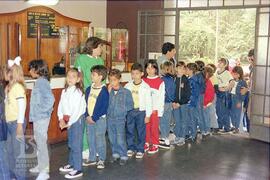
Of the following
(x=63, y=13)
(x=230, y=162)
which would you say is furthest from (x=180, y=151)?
(x=63, y=13)

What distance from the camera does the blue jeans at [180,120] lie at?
564 cm

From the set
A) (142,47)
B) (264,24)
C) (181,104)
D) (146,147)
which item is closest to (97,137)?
(146,147)

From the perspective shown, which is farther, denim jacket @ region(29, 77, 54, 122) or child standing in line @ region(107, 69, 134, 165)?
child standing in line @ region(107, 69, 134, 165)

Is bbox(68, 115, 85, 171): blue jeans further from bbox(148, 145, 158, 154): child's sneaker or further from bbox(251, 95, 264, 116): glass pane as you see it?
bbox(251, 95, 264, 116): glass pane

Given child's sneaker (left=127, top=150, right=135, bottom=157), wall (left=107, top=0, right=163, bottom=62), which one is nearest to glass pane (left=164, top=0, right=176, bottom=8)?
wall (left=107, top=0, right=163, bottom=62)

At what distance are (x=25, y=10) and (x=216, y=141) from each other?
352 cm

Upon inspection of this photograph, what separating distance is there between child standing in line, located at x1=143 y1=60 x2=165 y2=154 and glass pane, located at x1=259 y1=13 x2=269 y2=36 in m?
1.97

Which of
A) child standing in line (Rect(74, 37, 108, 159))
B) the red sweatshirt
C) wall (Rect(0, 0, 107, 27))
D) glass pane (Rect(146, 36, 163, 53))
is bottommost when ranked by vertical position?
the red sweatshirt

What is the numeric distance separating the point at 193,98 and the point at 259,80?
1.19 metres

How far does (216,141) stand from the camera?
5.87m

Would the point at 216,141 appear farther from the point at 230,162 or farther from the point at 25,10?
the point at 25,10

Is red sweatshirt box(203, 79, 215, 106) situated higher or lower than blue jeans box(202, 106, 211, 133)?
higher

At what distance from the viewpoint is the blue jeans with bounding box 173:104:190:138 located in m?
5.64

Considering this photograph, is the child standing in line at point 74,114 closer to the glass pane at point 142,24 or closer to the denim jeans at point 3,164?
the denim jeans at point 3,164
